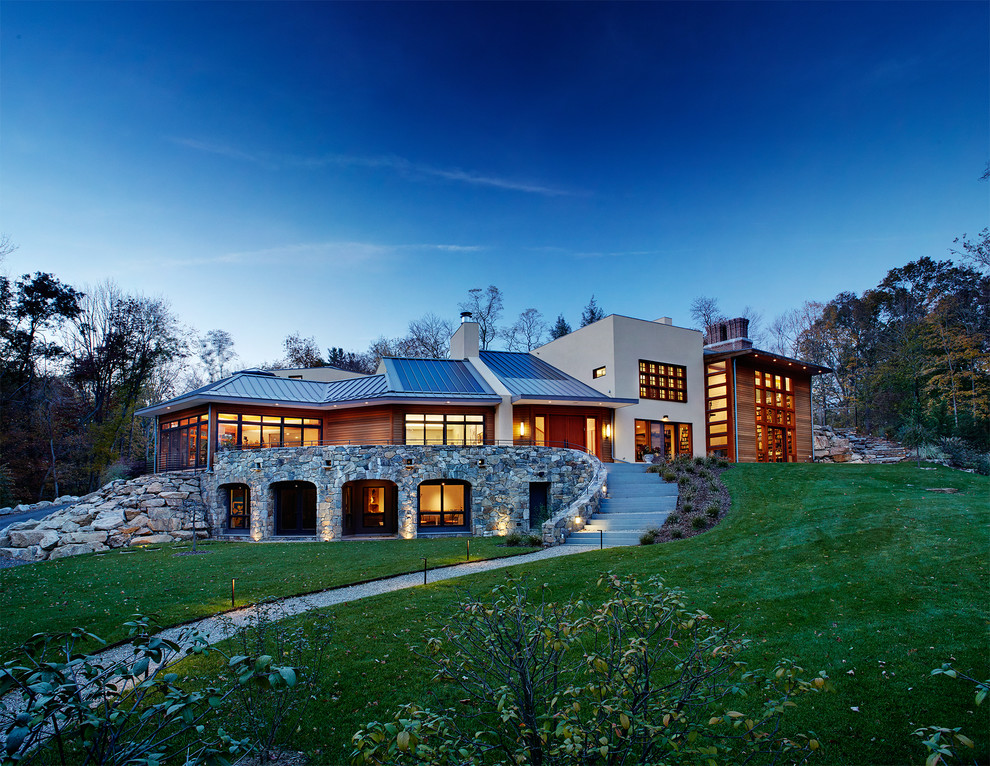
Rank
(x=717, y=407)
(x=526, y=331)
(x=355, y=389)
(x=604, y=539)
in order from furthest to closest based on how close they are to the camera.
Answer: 1. (x=526, y=331)
2. (x=717, y=407)
3. (x=355, y=389)
4. (x=604, y=539)

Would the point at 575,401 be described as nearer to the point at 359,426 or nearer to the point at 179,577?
the point at 359,426

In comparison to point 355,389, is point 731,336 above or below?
above

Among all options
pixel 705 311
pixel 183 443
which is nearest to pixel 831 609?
pixel 183 443

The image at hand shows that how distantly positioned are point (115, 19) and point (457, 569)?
1199cm

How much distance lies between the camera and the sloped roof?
21.9 metres

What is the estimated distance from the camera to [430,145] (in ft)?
56.7

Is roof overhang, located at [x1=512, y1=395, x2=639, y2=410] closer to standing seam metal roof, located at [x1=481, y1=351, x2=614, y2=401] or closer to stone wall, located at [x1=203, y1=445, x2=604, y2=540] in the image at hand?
standing seam metal roof, located at [x1=481, y1=351, x2=614, y2=401]

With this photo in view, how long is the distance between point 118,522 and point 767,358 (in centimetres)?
2700

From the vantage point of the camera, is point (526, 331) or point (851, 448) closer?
point (851, 448)

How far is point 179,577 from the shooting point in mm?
11219

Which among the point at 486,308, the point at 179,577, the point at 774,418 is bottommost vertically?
the point at 179,577

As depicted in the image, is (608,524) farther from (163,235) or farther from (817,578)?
(163,235)

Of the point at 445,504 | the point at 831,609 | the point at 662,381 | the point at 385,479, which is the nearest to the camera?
the point at 831,609

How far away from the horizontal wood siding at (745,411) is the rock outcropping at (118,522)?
76.4ft
